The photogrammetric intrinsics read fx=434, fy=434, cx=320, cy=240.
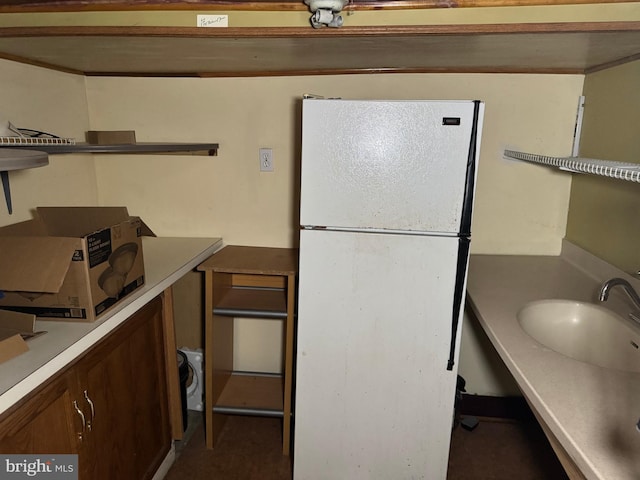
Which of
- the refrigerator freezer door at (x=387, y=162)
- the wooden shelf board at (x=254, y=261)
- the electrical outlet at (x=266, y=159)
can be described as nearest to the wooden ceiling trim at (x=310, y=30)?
the refrigerator freezer door at (x=387, y=162)

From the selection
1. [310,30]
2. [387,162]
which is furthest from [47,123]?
[387,162]

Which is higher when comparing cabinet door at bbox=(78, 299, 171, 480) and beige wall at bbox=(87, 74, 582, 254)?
beige wall at bbox=(87, 74, 582, 254)

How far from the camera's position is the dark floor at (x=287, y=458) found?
1996 millimetres

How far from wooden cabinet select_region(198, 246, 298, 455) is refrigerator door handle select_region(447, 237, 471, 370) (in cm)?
69

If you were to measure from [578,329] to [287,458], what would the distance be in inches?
55.6

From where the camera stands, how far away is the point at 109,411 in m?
1.45

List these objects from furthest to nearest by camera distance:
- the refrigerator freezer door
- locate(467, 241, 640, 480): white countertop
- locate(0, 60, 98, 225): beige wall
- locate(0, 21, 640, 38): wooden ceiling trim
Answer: locate(0, 60, 98, 225): beige wall < the refrigerator freezer door < locate(0, 21, 640, 38): wooden ceiling trim < locate(467, 241, 640, 480): white countertop

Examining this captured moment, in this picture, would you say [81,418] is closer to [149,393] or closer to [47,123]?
[149,393]

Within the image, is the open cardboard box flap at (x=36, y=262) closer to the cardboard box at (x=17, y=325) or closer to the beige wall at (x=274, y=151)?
the cardboard box at (x=17, y=325)

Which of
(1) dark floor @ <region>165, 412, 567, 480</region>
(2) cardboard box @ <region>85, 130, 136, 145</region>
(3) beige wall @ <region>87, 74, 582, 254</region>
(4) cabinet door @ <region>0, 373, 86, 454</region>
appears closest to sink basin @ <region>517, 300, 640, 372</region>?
(3) beige wall @ <region>87, 74, 582, 254</region>

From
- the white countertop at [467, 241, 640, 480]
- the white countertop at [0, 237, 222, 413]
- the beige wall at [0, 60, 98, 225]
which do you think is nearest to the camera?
the white countertop at [467, 241, 640, 480]

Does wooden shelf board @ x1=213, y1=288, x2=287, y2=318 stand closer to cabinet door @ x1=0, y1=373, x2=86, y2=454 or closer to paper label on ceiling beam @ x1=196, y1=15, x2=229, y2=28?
cabinet door @ x1=0, y1=373, x2=86, y2=454

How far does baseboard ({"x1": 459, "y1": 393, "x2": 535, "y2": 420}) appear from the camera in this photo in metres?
2.34

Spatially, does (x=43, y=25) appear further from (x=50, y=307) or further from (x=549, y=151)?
(x=549, y=151)
